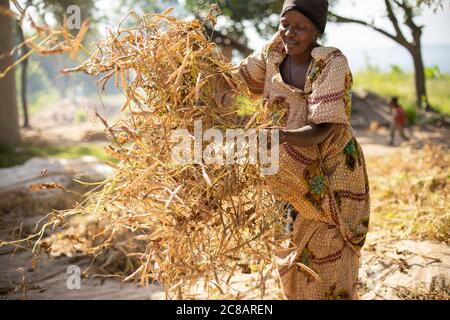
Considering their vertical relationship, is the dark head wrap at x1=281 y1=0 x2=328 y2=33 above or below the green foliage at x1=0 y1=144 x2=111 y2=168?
above

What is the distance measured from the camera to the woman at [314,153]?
2.01m

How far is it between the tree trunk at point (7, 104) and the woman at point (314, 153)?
23.1ft

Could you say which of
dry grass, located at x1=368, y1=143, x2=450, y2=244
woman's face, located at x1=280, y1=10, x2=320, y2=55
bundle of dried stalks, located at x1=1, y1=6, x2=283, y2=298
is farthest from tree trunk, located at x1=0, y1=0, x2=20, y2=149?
Answer: woman's face, located at x1=280, y1=10, x2=320, y2=55

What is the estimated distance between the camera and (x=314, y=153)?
85.4 inches

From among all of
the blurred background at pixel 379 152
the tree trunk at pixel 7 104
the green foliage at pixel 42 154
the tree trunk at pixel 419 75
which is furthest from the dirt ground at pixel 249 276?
the tree trunk at pixel 419 75

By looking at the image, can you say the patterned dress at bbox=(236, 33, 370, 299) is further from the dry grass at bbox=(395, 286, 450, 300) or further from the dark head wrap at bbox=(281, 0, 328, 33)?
the dry grass at bbox=(395, 286, 450, 300)

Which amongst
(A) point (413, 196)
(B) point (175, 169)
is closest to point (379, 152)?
(A) point (413, 196)

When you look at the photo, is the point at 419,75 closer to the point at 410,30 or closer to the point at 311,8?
the point at 410,30

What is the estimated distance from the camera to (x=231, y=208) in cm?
197

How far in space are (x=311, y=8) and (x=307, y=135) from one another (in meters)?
0.55

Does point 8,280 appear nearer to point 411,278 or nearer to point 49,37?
point 49,37

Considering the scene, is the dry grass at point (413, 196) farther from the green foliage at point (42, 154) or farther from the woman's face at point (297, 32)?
the green foliage at point (42, 154)

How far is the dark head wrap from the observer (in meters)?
1.98

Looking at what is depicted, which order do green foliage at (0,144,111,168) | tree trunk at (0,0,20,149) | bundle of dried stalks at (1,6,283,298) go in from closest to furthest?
bundle of dried stalks at (1,6,283,298) < green foliage at (0,144,111,168) < tree trunk at (0,0,20,149)
